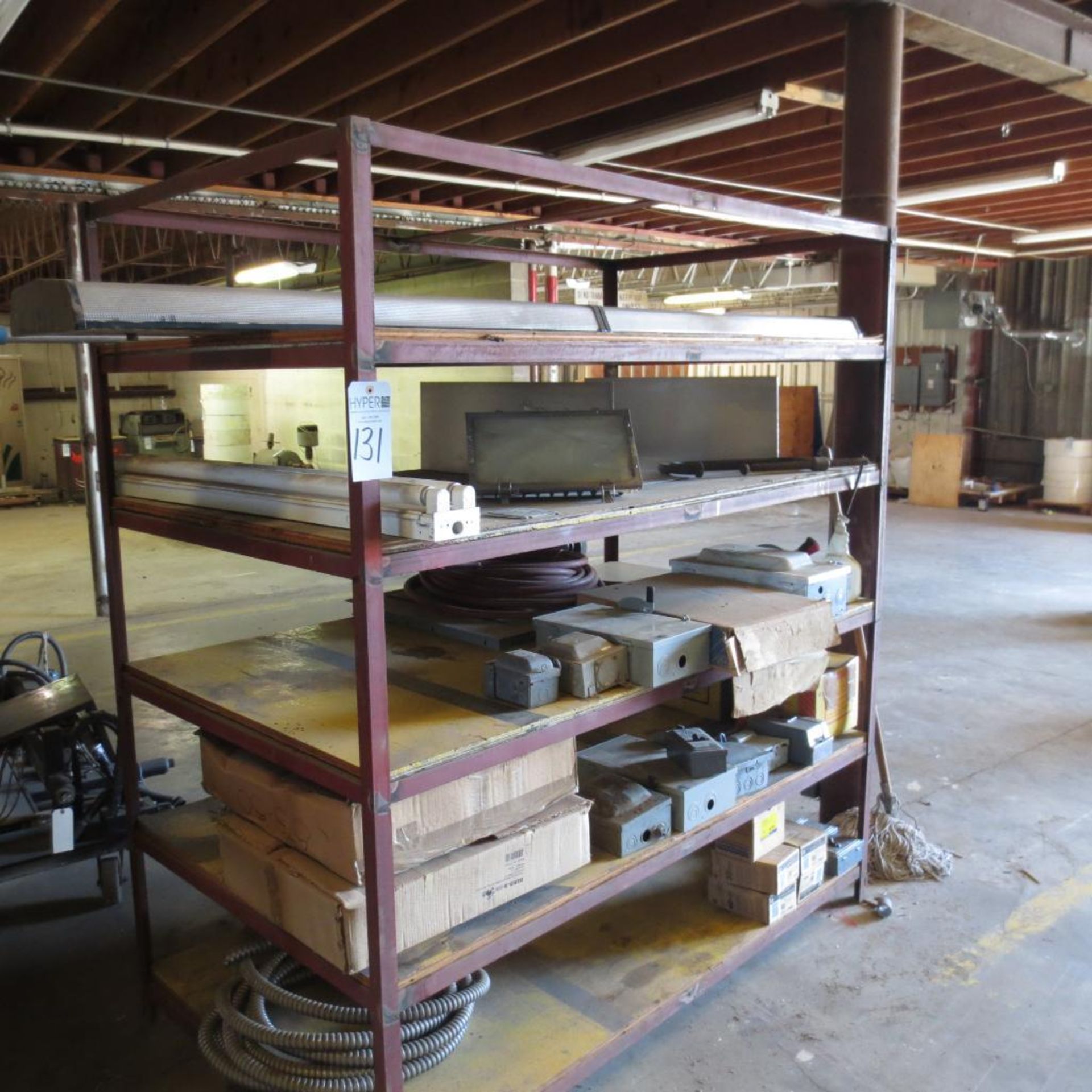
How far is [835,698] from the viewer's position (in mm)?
2961

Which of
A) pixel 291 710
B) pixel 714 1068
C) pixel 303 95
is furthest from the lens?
pixel 303 95

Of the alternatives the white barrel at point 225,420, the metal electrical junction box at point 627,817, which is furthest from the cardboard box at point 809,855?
the white barrel at point 225,420

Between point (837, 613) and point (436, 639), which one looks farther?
point (837, 613)

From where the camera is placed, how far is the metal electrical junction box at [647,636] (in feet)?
7.19

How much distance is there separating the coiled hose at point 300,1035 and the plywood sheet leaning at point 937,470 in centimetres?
1029

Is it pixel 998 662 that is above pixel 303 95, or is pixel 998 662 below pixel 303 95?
below

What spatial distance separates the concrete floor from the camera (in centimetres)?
233

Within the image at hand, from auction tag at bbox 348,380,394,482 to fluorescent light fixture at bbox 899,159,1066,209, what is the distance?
557cm

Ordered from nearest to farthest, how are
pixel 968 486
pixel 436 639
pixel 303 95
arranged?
pixel 436 639, pixel 303 95, pixel 968 486

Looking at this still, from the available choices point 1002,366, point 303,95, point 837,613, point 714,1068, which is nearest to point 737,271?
point 1002,366

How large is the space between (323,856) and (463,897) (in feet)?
0.99

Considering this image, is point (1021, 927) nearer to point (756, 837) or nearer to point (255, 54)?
point (756, 837)

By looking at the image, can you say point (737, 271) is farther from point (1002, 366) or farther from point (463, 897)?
point (463, 897)

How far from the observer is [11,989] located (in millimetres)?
2688
